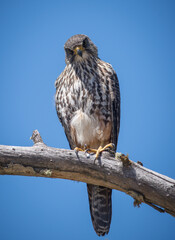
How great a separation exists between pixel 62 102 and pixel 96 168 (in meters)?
1.43

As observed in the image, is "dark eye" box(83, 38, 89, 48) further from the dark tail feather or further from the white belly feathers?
→ the dark tail feather

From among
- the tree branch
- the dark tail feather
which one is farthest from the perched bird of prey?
the tree branch

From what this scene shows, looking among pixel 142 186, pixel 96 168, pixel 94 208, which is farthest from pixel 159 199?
pixel 94 208

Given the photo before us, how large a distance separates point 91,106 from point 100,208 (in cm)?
142

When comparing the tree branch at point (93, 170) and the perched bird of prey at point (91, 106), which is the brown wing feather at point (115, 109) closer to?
the perched bird of prey at point (91, 106)

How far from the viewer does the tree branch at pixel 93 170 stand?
299cm

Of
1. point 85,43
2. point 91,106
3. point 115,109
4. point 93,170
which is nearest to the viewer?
point 93,170

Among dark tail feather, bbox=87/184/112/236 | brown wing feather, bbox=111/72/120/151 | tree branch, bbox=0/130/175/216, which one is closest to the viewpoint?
tree branch, bbox=0/130/175/216

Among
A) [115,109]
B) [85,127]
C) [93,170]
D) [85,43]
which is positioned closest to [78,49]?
[85,43]

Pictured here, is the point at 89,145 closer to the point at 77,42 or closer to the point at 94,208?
the point at 94,208

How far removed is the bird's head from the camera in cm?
434

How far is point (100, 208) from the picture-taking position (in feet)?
13.4

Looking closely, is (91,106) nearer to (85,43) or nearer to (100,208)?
(85,43)

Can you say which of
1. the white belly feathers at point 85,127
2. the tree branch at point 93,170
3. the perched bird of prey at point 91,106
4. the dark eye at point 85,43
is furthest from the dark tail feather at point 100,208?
the dark eye at point 85,43
